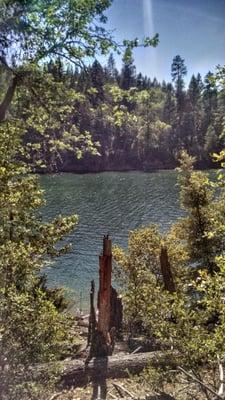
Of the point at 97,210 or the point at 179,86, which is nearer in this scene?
the point at 97,210

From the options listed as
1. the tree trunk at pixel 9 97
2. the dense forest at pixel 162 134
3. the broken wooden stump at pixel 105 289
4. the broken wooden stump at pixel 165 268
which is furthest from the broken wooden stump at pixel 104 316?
the dense forest at pixel 162 134

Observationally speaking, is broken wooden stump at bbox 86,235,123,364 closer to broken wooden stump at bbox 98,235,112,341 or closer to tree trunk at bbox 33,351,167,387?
broken wooden stump at bbox 98,235,112,341

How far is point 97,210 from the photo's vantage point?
5578cm

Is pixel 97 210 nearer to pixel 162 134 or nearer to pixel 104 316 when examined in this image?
pixel 104 316

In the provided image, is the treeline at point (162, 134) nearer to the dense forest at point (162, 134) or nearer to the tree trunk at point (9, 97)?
the dense forest at point (162, 134)

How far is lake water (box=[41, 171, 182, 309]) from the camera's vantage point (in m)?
31.9

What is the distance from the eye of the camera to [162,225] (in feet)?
146

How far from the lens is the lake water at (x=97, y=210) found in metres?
31.9

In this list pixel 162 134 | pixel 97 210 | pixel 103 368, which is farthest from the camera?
pixel 162 134

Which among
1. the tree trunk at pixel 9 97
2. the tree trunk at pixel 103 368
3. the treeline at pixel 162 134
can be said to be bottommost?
the tree trunk at pixel 103 368

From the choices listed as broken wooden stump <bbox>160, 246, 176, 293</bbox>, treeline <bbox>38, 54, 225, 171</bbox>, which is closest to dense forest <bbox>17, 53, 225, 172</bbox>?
treeline <bbox>38, 54, 225, 171</bbox>

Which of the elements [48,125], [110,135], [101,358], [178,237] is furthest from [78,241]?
[110,135]

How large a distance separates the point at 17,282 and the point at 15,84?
4.55 metres

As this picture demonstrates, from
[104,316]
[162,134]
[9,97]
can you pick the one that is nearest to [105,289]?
[104,316]
